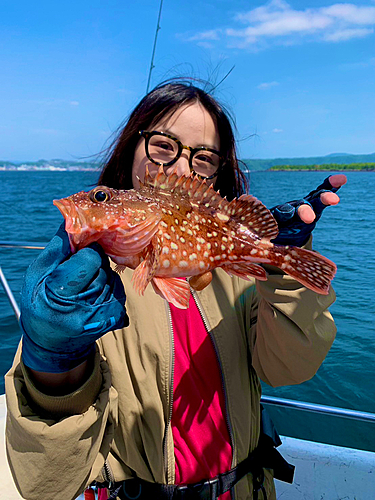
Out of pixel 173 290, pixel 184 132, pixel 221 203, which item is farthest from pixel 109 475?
pixel 184 132

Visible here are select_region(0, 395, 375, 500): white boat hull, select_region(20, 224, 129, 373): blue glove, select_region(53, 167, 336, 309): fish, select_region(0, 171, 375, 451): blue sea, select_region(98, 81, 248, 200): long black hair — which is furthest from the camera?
select_region(0, 171, 375, 451): blue sea

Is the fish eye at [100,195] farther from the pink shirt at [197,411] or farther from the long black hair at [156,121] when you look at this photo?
the pink shirt at [197,411]

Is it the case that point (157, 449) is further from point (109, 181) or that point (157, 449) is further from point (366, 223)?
point (366, 223)

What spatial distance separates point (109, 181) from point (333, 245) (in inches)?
785

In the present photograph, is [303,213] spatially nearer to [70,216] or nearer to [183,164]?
[183,164]

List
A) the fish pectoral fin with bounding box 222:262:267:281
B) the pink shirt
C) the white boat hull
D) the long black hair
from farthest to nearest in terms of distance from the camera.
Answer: the white boat hull
the long black hair
the pink shirt
the fish pectoral fin with bounding box 222:262:267:281

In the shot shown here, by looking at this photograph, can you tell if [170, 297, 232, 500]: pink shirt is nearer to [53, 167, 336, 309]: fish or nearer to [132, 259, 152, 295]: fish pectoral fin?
[53, 167, 336, 309]: fish

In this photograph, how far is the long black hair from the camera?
2.57 meters

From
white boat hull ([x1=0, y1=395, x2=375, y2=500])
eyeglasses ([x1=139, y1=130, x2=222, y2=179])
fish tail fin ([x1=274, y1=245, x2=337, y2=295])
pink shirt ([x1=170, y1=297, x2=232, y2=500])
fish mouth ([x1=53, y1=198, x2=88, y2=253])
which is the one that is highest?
eyeglasses ([x1=139, y1=130, x2=222, y2=179])

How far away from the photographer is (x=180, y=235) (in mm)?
2033

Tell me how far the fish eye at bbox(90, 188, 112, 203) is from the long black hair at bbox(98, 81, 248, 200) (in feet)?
2.38

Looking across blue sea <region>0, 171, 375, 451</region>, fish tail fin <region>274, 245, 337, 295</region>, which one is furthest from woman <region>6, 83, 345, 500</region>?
blue sea <region>0, 171, 375, 451</region>

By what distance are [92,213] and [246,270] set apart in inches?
34.4

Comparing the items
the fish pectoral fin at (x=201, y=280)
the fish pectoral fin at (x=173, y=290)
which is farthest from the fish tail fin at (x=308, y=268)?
the fish pectoral fin at (x=173, y=290)
